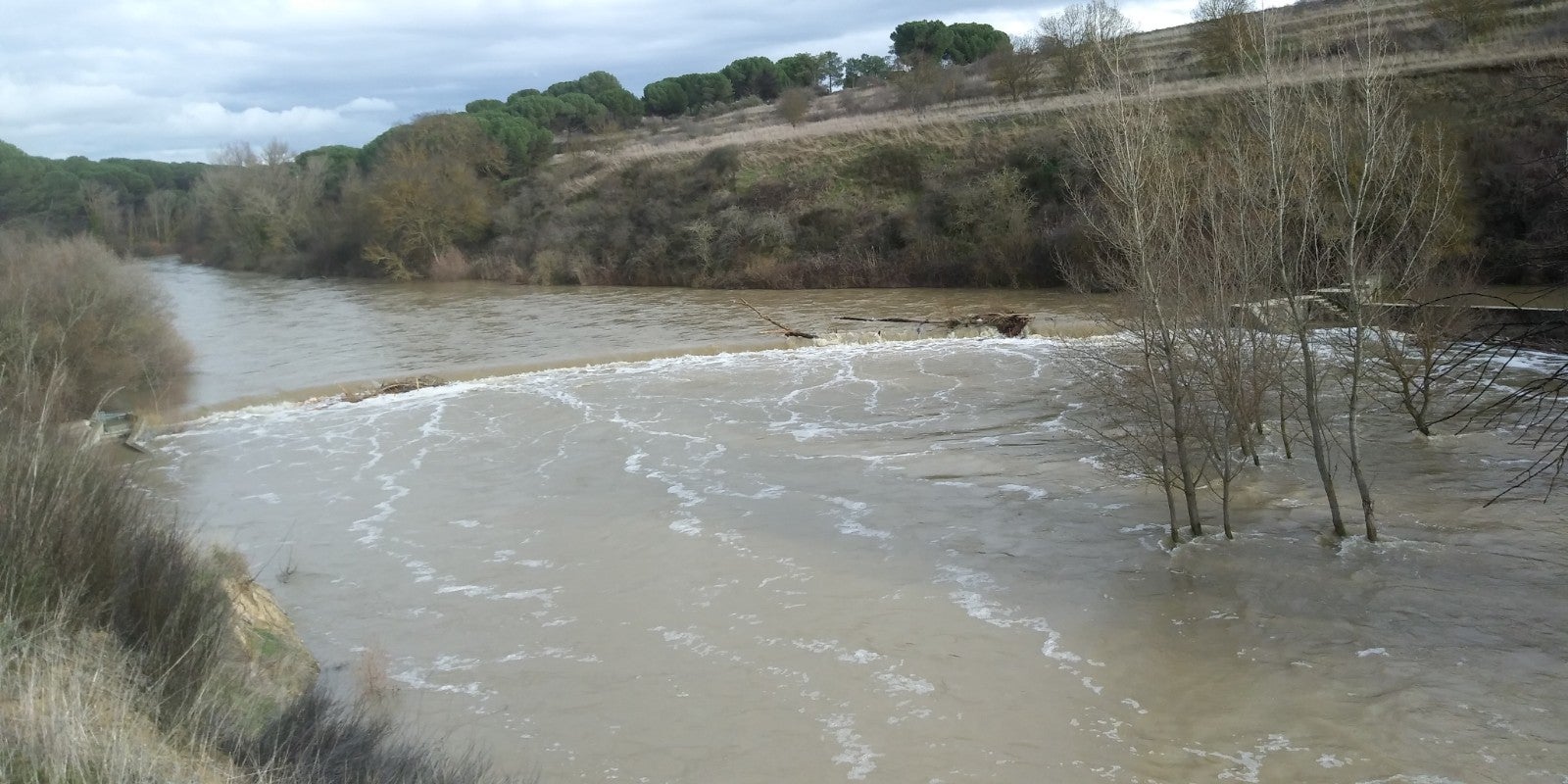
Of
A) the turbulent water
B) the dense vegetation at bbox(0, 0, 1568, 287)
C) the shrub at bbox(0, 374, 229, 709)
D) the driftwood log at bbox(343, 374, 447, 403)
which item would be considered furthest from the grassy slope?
the shrub at bbox(0, 374, 229, 709)

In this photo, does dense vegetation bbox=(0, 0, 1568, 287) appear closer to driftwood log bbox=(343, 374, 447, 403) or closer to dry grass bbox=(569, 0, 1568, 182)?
dry grass bbox=(569, 0, 1568, 182)

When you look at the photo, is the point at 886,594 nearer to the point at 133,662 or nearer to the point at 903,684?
the point at 903,684

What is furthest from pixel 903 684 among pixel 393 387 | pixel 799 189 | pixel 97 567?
pixel 799 189

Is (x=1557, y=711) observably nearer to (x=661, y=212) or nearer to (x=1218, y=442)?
(x=1218, y=442)

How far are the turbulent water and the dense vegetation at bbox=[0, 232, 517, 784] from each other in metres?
1.91

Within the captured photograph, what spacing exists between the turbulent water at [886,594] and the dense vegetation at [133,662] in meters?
1.91

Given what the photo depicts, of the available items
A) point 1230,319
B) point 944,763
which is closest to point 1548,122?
point 1230,319

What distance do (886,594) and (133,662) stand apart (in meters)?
7.38

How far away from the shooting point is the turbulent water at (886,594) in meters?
8.38

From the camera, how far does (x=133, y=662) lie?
5785 millimetres

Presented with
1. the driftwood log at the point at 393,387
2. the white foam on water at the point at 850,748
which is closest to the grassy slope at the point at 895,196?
the driftwood log at the point at 393,387

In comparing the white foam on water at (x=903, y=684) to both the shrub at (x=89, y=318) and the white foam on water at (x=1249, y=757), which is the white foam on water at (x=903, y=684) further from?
the shrub at (x=89, y=318)

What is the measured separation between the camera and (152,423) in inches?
856

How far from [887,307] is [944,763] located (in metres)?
26.5
